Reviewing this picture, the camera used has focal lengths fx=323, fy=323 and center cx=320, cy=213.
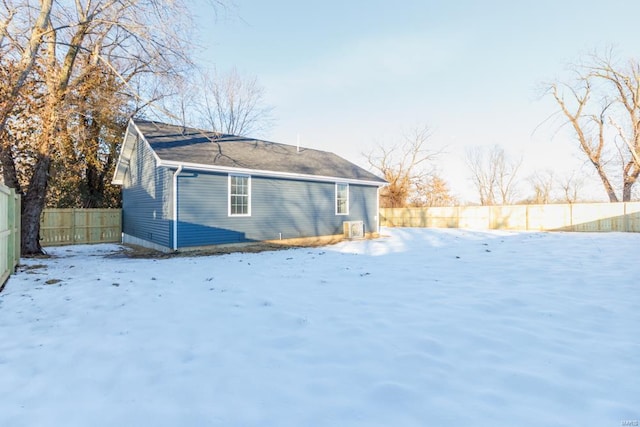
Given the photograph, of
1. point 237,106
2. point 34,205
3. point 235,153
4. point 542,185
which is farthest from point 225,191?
point 542,185

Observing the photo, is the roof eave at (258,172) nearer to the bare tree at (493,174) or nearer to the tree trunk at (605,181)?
the tree trunk at (605,181)

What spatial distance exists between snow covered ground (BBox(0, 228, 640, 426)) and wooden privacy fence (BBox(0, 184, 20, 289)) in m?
0.49

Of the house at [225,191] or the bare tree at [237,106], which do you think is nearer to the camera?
the house at [225,191]

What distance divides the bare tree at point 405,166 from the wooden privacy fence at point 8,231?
24759 millimetres

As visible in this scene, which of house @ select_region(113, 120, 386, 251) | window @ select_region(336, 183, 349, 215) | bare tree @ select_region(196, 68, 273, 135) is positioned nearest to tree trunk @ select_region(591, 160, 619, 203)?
house @ select_region(113, 120, 386, 251)

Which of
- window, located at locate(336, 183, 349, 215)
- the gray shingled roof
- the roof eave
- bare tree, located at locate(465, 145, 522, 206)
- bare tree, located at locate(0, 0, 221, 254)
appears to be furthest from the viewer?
bare tree, located at locate(465, 145, 522, 206)

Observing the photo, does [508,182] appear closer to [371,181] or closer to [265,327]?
[371,181]

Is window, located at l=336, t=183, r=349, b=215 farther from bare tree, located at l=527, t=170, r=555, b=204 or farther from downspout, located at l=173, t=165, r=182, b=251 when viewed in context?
bare tree, located at l=527, t=170, r=555, b=204

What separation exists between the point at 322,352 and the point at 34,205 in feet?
35.3

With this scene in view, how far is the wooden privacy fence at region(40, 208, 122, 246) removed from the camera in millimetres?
12445

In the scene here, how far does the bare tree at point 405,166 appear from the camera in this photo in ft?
93.3

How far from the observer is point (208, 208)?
10.6 metres

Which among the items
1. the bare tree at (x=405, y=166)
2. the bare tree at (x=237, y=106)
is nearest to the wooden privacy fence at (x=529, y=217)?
the bare tree at (x=405, y=166)

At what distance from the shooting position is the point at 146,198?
12.0 metres
